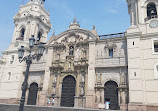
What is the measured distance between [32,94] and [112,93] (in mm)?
12228

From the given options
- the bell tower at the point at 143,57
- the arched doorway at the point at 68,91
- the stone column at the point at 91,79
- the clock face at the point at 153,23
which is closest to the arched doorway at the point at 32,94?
the arched doorway at the point at 68,91

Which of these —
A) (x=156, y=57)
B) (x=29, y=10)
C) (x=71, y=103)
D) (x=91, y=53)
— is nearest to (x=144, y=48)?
(x=156, y=57)

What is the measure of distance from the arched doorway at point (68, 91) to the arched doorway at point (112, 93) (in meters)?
4.58

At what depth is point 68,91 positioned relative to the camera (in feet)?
71.7

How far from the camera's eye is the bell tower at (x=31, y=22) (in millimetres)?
29547

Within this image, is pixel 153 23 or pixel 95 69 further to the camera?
pixel 95 69

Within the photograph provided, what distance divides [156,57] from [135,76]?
11.2ft

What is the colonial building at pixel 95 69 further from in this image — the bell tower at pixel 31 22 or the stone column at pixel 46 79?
the bell tower at pixel 31 22

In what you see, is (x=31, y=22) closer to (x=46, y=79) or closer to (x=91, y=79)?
(x=46, y=79)

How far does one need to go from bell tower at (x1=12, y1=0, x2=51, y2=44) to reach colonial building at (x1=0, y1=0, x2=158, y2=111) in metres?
2.61

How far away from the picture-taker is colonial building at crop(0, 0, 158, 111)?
18062 millimetres

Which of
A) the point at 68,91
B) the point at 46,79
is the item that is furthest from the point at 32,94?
the point at 68,91

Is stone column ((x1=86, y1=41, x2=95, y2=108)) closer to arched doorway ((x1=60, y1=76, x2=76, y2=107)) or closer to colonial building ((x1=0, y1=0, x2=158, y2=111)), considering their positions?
colonial building ((x1=0, y1=0, x2=158, y2=111))

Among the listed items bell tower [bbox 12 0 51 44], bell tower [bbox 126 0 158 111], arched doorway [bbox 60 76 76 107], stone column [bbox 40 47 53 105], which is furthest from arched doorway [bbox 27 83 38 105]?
bell tower [bbox 126 0 158 111]
